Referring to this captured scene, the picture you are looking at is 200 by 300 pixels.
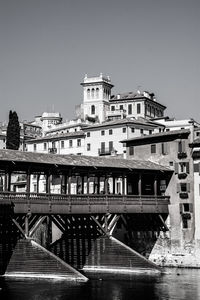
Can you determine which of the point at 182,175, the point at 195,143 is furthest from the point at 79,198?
the point at 195,143

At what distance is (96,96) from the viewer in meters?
131

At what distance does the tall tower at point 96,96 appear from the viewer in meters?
129

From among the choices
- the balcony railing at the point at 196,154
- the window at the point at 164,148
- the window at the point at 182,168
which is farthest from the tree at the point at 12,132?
the balcony railing at the point at 196,154

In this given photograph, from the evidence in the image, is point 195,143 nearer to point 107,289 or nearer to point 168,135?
point 168,135

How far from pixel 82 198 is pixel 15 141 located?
43.3m

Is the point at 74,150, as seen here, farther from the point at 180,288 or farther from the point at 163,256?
the point at 180,288

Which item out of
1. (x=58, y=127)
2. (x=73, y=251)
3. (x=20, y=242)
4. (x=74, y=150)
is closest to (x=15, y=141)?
(x=74, y=150)

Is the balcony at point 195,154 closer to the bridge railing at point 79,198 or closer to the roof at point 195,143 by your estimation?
the roof at point 195,143

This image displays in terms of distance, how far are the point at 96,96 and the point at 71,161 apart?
283 feet

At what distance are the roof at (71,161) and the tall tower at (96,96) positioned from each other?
7515 centimetres

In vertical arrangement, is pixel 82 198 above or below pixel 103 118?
below

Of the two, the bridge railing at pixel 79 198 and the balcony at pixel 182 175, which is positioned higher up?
the balcony at pixel 182 175

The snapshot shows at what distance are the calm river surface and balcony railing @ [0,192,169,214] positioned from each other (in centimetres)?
570

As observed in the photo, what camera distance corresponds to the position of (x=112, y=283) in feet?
135
